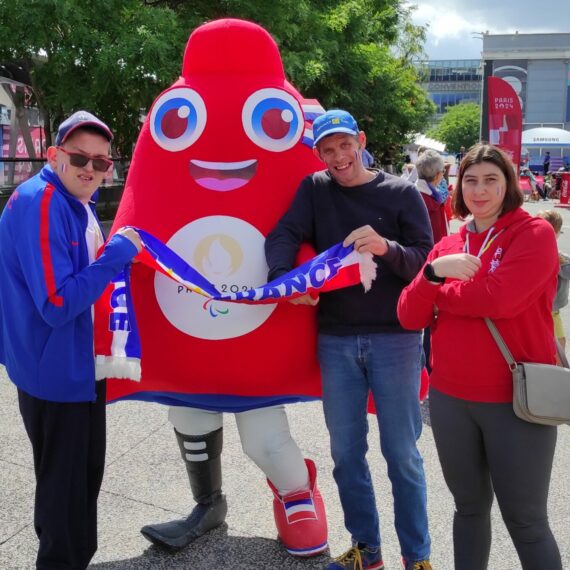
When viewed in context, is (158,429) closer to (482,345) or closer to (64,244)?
(64,244)

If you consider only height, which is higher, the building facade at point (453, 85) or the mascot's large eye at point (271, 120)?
the building facade at point (453, 85)

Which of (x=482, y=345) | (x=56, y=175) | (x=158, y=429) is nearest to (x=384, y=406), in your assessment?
(x=482, y=345)

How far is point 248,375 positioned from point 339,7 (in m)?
12.2

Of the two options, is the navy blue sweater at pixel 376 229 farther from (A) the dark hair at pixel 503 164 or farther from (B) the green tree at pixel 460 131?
(B) the green tree at pixel 460 131

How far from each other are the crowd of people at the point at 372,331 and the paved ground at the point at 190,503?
343 millimetres

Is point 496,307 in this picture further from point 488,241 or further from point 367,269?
point 367,269

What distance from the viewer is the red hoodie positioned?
193 centimetres

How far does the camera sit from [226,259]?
8.45 feet

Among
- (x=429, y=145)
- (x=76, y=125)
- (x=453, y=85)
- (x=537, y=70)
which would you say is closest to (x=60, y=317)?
(x=76, y=125)

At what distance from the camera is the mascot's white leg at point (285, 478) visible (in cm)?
269

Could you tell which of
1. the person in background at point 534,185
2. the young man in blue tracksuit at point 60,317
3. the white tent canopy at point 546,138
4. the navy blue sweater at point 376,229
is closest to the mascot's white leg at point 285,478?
the navy blue sweater at point 376,229

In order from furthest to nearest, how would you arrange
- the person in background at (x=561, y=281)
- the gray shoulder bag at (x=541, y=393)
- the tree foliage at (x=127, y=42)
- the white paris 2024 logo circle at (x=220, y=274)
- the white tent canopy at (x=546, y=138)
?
the white tent canopy at (x=546, y=138) → the tree foliage at (x=127, y=42) → the person in background at (x=561, y=281) → the white paris 2024 logo circle at (x=220, y=274) → the gray shoulder bag at (x=541, y=393)

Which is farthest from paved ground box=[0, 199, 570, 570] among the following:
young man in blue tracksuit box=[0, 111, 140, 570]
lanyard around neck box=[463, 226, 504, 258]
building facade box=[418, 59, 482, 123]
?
building facade box=[418, 59, 482, 123]

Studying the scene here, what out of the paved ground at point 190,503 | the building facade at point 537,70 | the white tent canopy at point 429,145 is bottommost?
the paved ground at point 190,503
